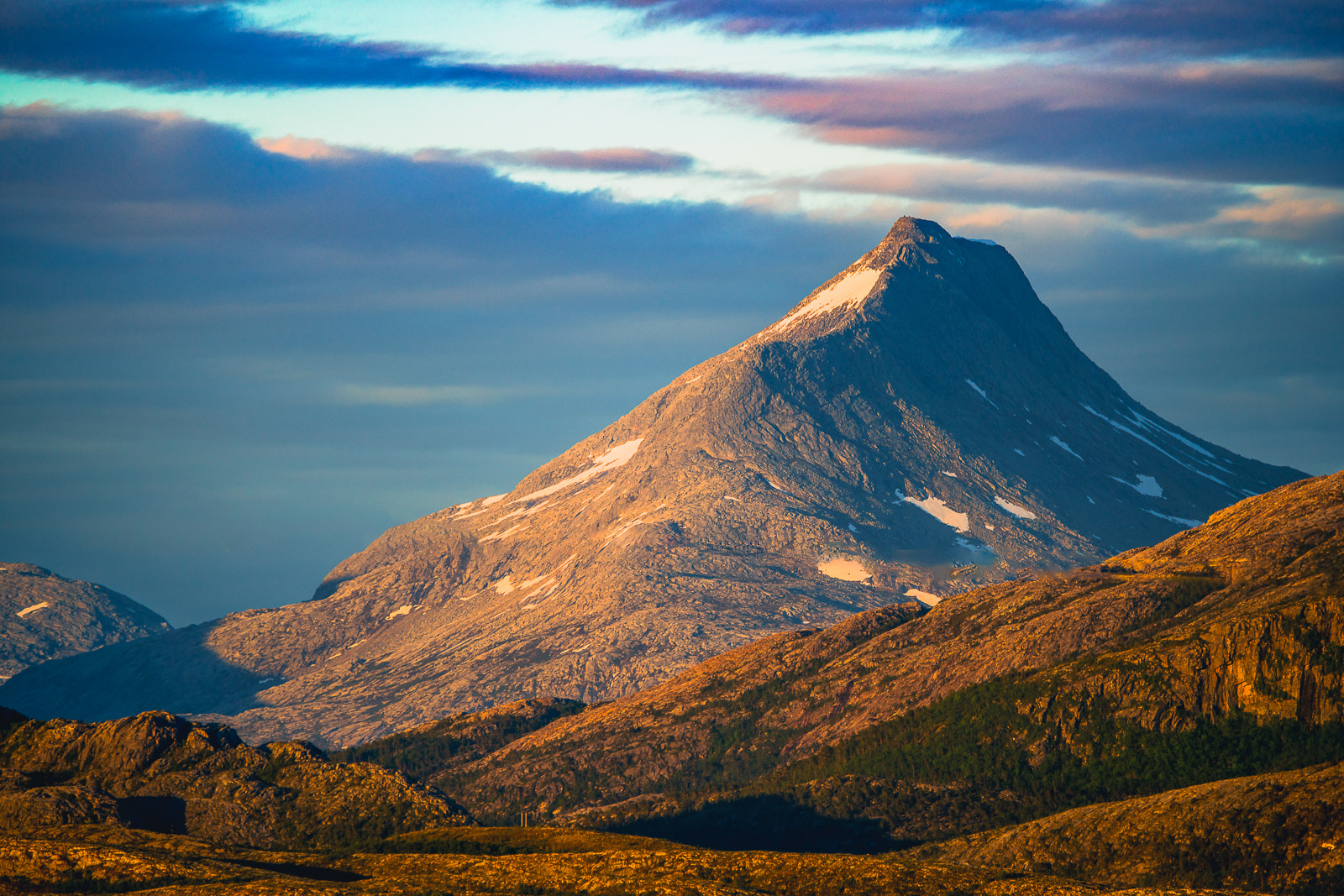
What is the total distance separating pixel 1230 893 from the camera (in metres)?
173

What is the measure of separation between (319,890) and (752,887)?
194 feet

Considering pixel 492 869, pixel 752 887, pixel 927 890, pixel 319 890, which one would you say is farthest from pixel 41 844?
pixel 927 890

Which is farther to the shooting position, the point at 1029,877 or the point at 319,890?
the point at 1029,877

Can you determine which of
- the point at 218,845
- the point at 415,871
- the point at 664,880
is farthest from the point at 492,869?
the point at 218,845

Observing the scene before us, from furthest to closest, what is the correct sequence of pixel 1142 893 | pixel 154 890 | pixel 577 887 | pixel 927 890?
pixel 927 890
pixel 577 887
pixel 1142 893
pixel 154 890

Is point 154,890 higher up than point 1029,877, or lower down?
higher up

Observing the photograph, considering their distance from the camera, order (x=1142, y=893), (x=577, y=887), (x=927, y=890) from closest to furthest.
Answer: (x=1142, y=893) → (x=577, y=887) → (x=927, y=890)

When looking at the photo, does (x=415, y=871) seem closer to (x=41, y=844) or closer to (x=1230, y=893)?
(x=41, y=844)

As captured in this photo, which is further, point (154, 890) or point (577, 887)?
point (577, 887)

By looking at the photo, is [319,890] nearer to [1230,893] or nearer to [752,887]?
[752,887]

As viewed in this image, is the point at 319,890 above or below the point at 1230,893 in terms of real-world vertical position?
above

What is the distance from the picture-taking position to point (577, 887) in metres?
177

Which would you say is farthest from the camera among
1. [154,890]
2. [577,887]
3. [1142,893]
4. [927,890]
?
[927,890]

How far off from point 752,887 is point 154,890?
2980 inches
